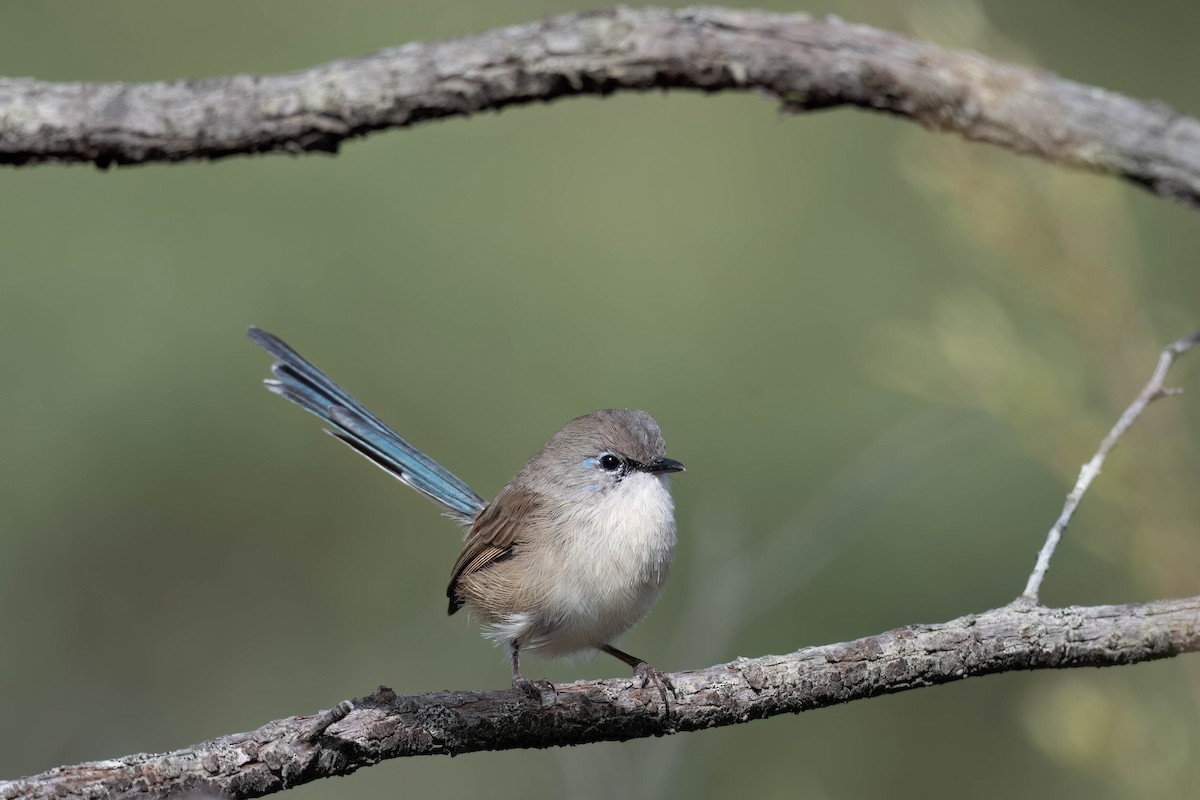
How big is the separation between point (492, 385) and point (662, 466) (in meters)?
3.27

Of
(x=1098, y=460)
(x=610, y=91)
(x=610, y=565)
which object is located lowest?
(x=610, y=565)

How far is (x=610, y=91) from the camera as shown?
3.81 m

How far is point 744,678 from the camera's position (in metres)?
2.93

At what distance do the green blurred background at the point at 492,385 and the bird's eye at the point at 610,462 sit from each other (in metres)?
0.34

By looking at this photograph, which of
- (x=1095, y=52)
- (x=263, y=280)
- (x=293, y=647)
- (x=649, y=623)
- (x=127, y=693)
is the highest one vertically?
(x=1095, y=52)

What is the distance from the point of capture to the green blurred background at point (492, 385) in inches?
214

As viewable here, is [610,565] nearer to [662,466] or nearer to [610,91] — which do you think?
[662,466]

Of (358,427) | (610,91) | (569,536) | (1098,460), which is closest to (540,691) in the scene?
(569,536)

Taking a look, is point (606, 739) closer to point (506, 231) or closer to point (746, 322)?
point (746, 322)

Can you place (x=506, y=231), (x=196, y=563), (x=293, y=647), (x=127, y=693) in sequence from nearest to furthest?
(x=127, y=693) < (x=293, y=647) < (x=196, y=563) < (x=506, y=231)

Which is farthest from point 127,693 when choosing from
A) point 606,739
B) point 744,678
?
point 744,678

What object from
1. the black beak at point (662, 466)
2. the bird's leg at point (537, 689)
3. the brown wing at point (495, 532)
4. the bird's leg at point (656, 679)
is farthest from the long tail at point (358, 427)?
the bird's leg at point (537, 689)

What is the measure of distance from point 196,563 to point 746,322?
3375 millimetres

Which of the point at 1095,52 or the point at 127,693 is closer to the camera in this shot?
the point at 127,693
